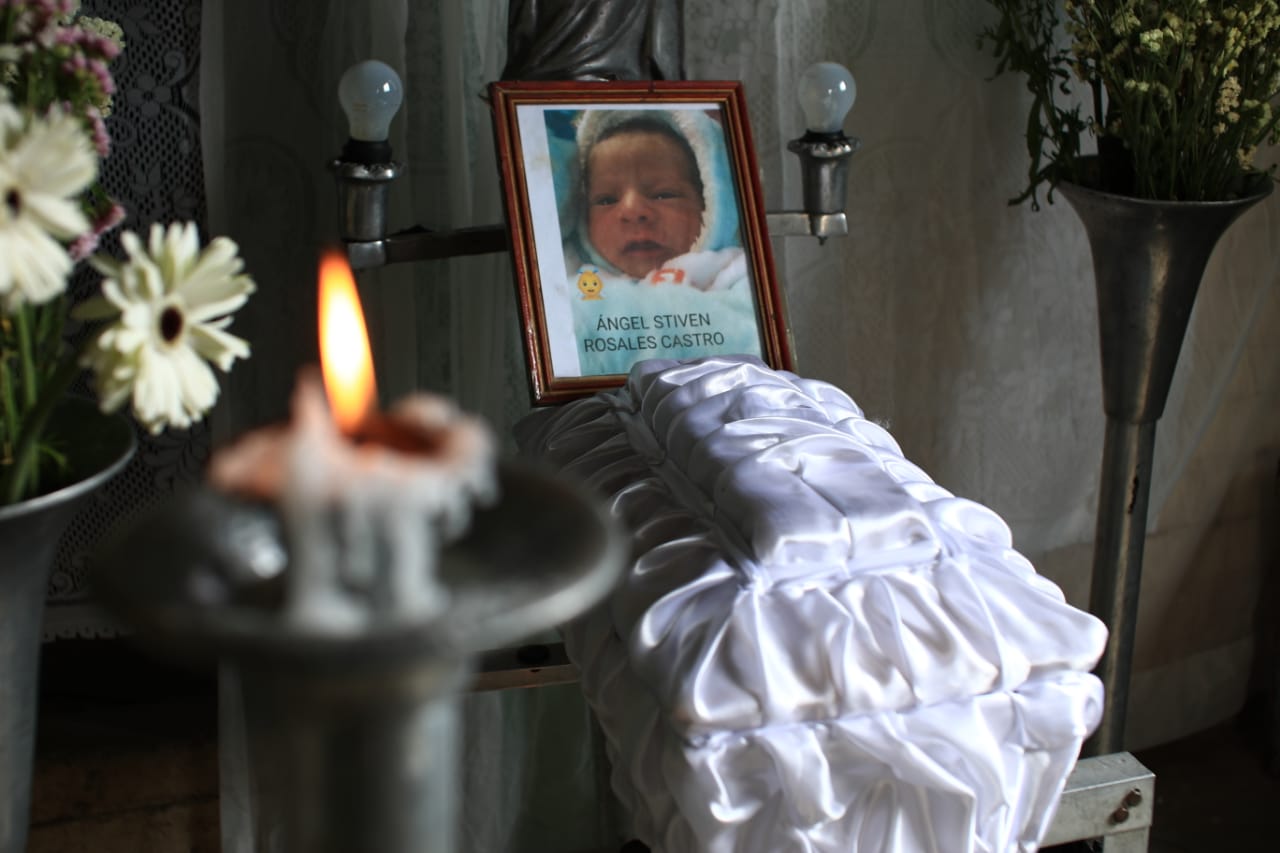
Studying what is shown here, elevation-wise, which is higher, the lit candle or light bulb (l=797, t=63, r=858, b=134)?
light bulb (l=797, t=63, r=858, b=134)

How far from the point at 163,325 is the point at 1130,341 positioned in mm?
985

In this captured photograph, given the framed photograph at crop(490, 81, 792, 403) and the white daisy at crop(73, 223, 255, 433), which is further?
the framed photograph at crop(490, 81, 792, 403)

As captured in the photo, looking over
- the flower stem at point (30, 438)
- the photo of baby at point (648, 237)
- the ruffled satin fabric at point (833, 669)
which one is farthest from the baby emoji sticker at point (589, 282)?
the flower stem at point (30, 438)

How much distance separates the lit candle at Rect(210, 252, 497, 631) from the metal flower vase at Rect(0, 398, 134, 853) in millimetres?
252

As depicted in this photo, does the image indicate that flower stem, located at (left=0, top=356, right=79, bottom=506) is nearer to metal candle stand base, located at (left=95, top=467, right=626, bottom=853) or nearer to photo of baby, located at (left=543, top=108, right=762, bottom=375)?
metal candle stand base, located at (left=95, top=467, right=626, bottom=853)

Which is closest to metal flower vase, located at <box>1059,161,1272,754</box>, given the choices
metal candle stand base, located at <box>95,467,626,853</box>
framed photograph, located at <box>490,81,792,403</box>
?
framed photograph, located at <box>490,81,792,403</box>

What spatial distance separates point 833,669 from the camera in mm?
644

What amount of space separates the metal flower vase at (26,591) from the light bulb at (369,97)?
0.49 m

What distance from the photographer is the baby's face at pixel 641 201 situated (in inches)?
41.8

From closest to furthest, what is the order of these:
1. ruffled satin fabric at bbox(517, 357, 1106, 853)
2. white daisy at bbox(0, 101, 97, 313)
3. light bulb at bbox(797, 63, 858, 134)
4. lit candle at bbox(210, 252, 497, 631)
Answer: lit candle at bbox(210, 252, 497, 631)
white daisy at bbox(0, 101, 97, 313)
ruffled satin fabric at bbox(517, 357, 1106, 853)
light bulb at bbox(797, 63, 858, 134)

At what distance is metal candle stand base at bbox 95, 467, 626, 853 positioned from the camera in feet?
0.77

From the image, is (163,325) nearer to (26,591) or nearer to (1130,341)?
(26,591)

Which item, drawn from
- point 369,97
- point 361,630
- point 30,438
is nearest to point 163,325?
point 30,438

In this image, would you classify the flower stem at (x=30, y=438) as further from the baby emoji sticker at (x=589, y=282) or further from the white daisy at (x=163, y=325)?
the baby emoji sticker at (x=589, y=282)
